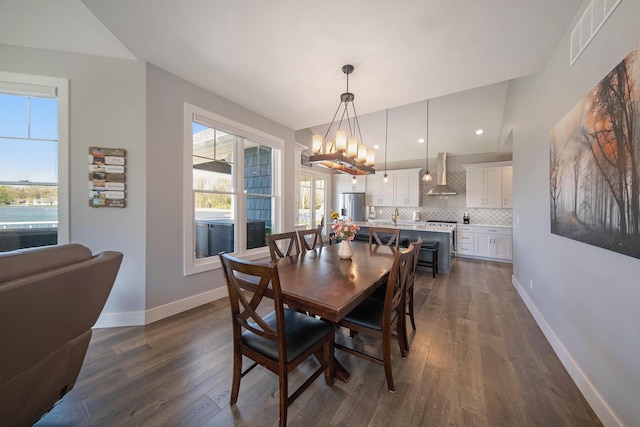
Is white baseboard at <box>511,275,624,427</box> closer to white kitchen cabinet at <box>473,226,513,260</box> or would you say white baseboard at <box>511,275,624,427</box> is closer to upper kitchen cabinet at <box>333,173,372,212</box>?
white kitchen cabinet at <box>473,226,513,260</box>

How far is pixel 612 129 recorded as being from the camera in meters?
1.29

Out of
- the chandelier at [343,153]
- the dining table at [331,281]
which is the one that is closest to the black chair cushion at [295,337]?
the dining table at [331,281]

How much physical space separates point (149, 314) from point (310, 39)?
3271mm

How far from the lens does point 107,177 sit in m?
2.34

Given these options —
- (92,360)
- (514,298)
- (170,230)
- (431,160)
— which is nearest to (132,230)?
(170,230)

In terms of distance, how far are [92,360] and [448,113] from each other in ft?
21.8

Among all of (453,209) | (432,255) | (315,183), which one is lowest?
(432,255)

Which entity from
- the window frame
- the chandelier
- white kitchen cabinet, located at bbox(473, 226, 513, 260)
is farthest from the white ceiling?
white kitchen cabinet, located at bbox(473, 226, 513, 260)

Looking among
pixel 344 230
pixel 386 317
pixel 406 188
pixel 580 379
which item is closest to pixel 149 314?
pixel 344 230

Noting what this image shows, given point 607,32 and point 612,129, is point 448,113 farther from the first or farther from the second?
point 612,129

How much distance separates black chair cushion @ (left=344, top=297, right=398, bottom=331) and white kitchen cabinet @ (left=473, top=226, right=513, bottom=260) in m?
4.91

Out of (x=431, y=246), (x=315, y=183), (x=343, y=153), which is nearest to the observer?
(x=343, y=153)

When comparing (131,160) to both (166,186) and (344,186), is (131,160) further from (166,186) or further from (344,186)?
(344,186)

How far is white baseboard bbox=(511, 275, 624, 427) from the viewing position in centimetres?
134
